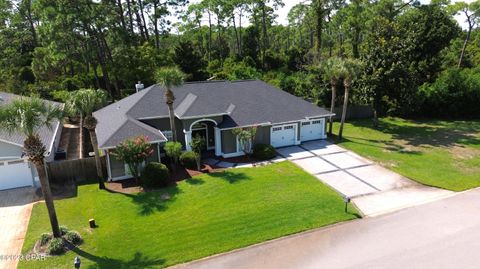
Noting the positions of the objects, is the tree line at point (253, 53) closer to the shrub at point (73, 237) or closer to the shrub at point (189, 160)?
the shrub at point (189, 160)

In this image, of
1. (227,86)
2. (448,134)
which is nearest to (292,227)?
(227,86)

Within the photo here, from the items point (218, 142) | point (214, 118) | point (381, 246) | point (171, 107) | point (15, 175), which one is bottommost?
point (381, 246)

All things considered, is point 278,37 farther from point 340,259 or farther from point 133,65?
point 340,259

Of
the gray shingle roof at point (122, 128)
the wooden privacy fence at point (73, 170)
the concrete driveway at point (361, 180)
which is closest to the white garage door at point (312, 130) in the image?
the concrete driveway at point (361, 180)

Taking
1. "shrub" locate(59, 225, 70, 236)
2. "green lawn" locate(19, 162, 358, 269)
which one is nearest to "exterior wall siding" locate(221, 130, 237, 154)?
"green lawn" locate(19, 162, 358, 269)

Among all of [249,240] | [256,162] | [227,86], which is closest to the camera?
[249,240]

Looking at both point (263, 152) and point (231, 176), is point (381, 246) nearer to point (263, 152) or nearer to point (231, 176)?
point (231, 176)

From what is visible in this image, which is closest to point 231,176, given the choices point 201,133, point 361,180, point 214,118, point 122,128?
point 214,118
